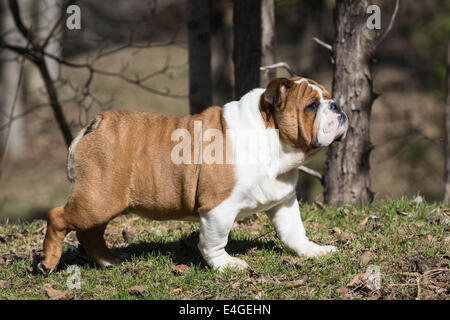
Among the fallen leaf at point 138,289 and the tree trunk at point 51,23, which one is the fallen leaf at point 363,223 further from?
the tree trunk at point 51,23

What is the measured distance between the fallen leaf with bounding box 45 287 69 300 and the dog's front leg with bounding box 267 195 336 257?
185 centimetres

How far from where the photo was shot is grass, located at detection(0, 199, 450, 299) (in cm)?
441

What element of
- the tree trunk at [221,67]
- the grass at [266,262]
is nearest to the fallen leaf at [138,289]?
the grass at [266,262]

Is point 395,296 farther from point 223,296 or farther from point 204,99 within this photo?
point 204,99

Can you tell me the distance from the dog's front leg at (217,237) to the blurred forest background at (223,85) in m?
3.74

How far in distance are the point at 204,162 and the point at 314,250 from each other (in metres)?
1.28

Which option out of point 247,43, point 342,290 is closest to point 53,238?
point 342,290

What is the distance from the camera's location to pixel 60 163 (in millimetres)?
18000

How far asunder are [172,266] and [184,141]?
1.12m

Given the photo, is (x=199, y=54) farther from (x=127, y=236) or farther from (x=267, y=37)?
(x=127, y=236)

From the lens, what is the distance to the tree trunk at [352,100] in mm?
6695

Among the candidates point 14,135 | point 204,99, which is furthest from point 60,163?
point 204,99

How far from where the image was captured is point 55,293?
14.9ft

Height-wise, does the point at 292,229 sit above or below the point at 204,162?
below
